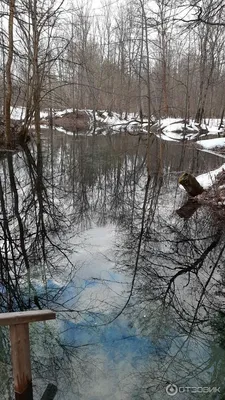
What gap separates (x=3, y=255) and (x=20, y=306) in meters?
1.65

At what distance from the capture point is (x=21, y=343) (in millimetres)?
2234

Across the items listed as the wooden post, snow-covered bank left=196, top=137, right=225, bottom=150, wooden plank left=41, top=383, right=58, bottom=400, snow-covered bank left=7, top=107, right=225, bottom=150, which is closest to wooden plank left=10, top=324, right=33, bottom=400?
the wooden post

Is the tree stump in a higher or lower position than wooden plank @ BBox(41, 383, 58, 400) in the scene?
higher

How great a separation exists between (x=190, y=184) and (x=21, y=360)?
292 inches

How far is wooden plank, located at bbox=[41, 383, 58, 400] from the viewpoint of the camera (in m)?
2.68

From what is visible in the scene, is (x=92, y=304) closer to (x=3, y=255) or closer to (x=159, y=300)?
(x=159, y=300)

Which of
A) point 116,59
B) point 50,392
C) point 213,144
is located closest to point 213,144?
point 213,144

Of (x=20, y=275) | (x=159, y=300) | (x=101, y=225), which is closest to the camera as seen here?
(x=159, y=300)

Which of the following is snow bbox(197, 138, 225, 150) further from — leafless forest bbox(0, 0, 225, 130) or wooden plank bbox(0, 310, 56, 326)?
wooden plank bbox(0, 310, 56, 326)

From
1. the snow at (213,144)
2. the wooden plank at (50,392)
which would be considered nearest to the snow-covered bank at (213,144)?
the snow at (213,144)

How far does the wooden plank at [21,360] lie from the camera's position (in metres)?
2.19

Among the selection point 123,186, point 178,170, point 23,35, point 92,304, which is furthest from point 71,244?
point 23,35

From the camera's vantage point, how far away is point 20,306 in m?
3.93

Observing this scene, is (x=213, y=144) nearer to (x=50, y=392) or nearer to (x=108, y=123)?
(x=50, y=392)
